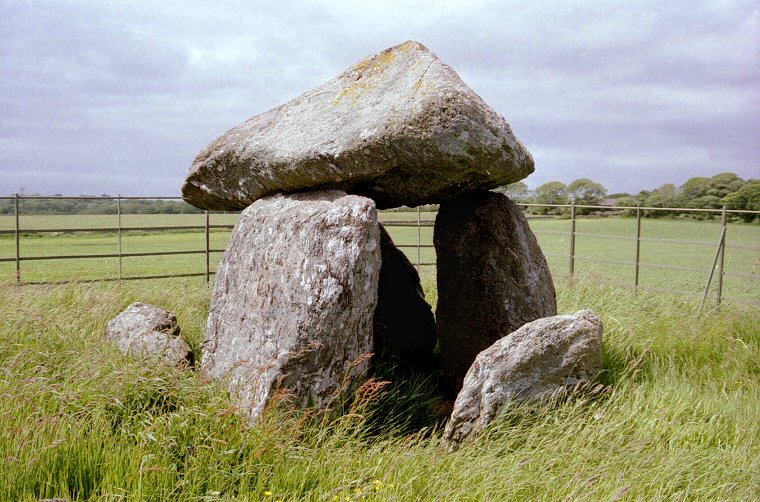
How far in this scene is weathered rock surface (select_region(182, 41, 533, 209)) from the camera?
496cm

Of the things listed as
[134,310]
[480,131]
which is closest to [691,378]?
[480,131]

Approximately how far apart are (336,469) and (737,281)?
13949 mm

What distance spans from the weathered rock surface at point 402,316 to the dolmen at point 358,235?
0.01 metres

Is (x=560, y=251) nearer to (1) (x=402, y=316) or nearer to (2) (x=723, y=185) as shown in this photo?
(2) (x=723, y=185)

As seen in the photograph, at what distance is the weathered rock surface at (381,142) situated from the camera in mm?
4961

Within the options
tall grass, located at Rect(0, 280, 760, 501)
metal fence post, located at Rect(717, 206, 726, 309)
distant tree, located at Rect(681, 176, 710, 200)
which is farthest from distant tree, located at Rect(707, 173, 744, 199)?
tall grass, located at Rect(0, 280, 760, 501)

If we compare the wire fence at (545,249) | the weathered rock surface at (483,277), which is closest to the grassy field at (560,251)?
the wire fence at (545,249)

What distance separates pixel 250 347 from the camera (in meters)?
5.02

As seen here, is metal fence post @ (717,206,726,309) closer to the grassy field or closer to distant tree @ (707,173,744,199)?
the grassy field

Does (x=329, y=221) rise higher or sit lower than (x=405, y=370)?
higher

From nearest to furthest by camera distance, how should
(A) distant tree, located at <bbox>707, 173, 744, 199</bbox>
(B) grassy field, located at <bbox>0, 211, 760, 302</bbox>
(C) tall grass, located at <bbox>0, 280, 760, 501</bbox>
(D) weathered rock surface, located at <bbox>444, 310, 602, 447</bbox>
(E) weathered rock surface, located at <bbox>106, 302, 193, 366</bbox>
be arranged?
(C) tall grass, located at <bbox>0, 280, 760, 501</bbox>
(D) weathered rock surface, located at <bbox>444, 310, 602, 447</bbox>
(E) weathered rock surface, located at <bbox>106, 302, 193, 366</bbox>
(B) grassy field, located at <bbox>0, 211, 760, 302</bbox>
(A) distant tree, located at <bbox>707, 173, 744, 199</bbox>

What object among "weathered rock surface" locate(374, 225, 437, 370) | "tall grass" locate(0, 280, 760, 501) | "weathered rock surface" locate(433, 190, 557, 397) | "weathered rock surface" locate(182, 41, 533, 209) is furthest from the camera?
"weathered rock surface" locate(374, 225, 437, 370)

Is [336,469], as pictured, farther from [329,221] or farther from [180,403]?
[329,221]

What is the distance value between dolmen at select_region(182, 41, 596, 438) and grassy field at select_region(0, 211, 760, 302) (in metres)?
3.90
